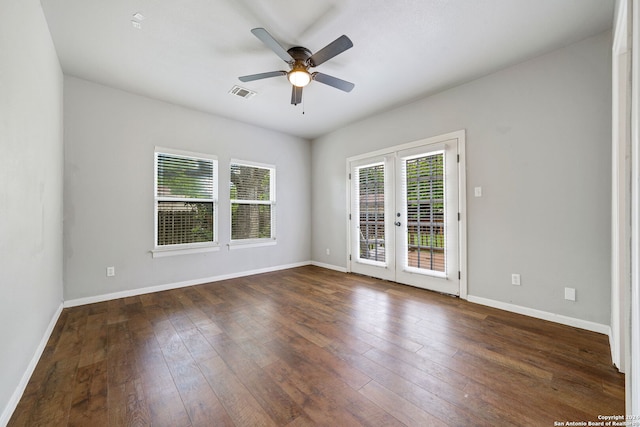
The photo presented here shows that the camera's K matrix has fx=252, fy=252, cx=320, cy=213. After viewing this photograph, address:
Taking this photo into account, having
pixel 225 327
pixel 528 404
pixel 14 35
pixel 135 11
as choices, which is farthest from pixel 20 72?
pixel 528 404

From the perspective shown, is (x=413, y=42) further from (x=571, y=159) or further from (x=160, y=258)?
(x=160, y=258)

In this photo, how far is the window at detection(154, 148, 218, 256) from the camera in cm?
380

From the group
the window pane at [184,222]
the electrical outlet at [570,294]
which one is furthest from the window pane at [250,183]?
the electrical outlet at [570,294]

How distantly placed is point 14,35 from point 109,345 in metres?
2.35

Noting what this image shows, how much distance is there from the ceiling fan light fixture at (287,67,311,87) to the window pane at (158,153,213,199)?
230 centimetres

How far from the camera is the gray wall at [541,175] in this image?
94.3 inches

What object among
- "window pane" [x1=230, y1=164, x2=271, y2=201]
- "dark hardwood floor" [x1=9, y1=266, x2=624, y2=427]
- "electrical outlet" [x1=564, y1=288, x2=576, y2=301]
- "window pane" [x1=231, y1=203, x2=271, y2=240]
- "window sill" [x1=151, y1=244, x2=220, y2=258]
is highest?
"window pane" [x1=230, y1=164, x2=271, y2=201]

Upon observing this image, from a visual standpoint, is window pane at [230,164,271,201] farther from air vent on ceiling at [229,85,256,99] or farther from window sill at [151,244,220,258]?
air vent on ceiling at [229,85,256,99]

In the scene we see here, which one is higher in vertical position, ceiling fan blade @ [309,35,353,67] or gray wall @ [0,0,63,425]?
ceiling fan blade @ [309,35,353,67]

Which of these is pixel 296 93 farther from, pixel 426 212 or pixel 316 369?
pixel 316 369

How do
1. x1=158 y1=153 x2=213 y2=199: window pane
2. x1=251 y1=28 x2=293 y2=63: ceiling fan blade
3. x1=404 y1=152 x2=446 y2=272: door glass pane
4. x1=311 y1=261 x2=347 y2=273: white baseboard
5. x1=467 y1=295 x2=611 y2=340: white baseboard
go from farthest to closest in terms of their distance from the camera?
1. x1=311 y1=261 x2=347 y2=273: white baseboard
2. x1=158 y1=153 x2=213 y2=199: window pane
3. x1=404 y1=152 x2=446 y2=272: door glass pane
4. x1=467 y1=295 x2=611 y2=340: white baseboard
5. x1=251 y1=28 x2=293 y2=63: ceiling fan blade

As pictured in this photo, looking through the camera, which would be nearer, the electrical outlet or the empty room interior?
the empty room interior

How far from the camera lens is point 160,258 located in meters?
3.75

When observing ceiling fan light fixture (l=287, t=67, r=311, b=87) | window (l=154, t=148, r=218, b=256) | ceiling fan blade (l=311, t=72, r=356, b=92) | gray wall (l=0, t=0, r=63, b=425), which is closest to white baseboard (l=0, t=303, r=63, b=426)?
gray wall (l=0, t=0, r=63, b=425)
